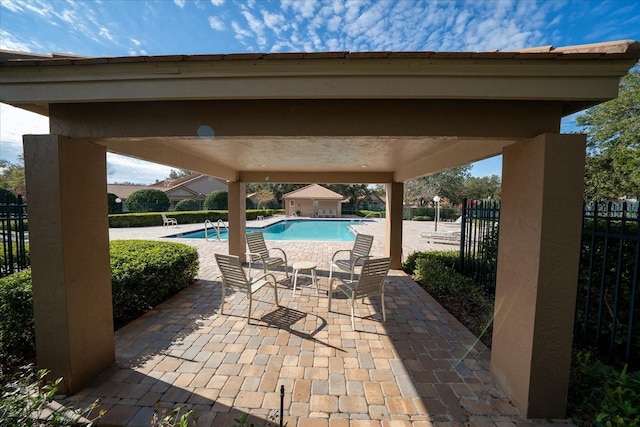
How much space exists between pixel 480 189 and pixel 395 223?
39261 millimetres

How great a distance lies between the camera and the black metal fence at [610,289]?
9.04 ft

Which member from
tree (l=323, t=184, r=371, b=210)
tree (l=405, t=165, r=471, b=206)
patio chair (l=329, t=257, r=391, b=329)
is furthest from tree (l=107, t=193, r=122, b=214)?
tree (l=405, t=165, r=471, b=206)

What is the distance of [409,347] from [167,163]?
4.85 metres

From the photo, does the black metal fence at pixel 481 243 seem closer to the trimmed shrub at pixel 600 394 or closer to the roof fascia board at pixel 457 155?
the roof fascia board at pixel 457 155

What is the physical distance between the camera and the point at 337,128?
8.44ft

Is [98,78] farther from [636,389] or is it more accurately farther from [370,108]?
[636,389]

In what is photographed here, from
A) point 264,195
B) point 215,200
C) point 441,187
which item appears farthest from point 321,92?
point 441,187

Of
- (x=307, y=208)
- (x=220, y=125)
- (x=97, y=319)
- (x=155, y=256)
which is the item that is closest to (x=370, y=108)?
(x=220, y=125)

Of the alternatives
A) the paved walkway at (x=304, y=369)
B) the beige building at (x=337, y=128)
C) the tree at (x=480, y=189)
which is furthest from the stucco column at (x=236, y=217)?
the tree at (x=480, y=189)

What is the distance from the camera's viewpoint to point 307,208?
33.8 meters

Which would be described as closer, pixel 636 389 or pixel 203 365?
pixel 636 389

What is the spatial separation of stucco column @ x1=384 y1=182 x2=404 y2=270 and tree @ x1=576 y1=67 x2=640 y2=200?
10.5 meters

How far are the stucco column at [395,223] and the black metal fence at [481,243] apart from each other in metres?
2.06

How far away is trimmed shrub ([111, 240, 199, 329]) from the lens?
4133 millimetres
